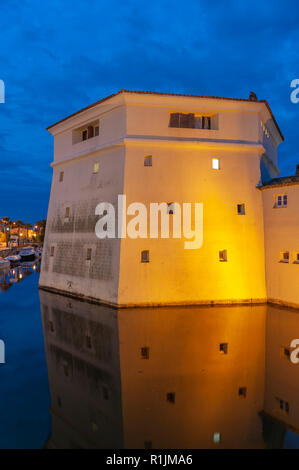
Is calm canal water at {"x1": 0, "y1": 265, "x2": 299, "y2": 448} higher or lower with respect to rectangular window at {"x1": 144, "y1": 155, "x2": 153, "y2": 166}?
lower

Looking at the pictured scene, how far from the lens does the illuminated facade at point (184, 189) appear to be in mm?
17984

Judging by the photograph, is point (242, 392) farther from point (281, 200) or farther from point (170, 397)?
point (281, 200)

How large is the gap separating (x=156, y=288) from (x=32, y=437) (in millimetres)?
11805

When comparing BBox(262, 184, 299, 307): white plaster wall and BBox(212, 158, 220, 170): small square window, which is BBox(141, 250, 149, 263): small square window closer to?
BBox(212, 158, 220, 170): small square window

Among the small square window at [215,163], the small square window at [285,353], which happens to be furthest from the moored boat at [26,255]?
the small square window at [285,353]

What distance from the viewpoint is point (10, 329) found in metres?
14.1

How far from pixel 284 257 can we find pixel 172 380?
11.8 meters

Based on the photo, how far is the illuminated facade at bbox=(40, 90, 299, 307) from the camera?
18.0 meters

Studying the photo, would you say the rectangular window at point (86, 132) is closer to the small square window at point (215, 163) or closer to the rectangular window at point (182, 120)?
the rectangular window at point (182, 120)

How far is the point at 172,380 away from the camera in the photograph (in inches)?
348

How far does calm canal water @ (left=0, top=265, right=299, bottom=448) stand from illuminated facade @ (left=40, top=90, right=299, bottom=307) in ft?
8.01

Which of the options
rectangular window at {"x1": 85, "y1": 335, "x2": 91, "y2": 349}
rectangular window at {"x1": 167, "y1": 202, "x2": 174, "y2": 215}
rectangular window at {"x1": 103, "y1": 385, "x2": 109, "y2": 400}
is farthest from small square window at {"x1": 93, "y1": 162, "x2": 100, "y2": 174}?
rectangular window at {"x1": 103, "y1": 385, "x2": 109, "y2": 400}

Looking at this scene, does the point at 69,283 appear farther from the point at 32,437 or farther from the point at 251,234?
the point at 32,437

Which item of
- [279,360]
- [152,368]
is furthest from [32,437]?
[279,360]
